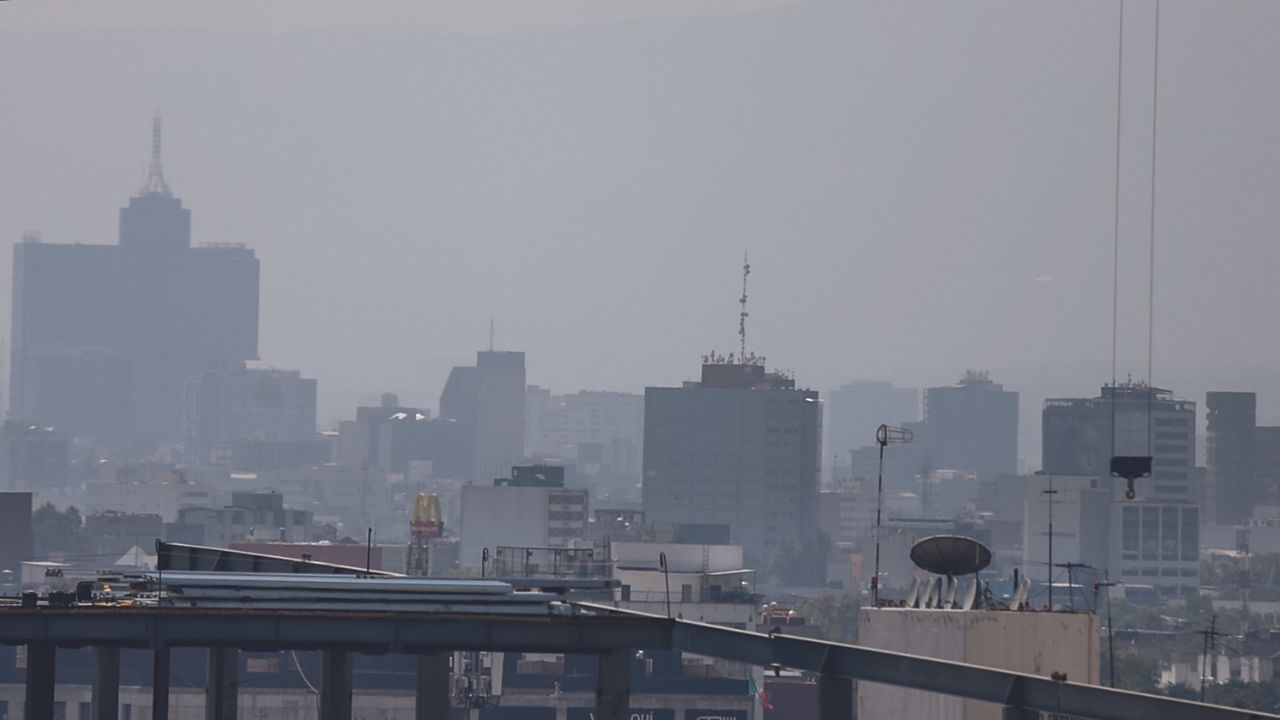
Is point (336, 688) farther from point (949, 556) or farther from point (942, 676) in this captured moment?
point (942, 676)

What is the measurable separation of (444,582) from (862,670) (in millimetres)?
10748

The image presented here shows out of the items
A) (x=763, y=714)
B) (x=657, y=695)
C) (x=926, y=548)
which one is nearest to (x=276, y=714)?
(x=657, y=695)

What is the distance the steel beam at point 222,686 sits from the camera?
5478 centimetres

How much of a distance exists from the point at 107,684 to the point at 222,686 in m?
2.73

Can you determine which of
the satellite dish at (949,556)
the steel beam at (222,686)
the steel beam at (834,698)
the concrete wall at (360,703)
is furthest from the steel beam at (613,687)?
the concrete wall at (360,703)

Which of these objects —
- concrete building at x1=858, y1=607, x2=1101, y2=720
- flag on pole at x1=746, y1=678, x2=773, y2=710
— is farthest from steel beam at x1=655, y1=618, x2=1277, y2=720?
flag on pole at x1=746, y1=678, x2=773, y2=710

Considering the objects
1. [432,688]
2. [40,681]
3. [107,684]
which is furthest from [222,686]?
[40,681]

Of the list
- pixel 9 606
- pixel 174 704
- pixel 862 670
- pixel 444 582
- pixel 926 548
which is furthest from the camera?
pixel 174 704

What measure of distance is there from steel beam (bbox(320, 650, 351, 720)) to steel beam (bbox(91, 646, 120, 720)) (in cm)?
444

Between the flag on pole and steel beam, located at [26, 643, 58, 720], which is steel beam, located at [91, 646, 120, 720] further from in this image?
the flag on pole

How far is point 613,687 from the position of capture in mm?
50562

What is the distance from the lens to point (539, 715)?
414ft

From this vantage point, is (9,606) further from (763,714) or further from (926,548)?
(763,714)

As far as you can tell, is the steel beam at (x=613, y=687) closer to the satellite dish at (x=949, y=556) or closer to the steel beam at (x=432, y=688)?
the steel beam at (x=432, y=688)
